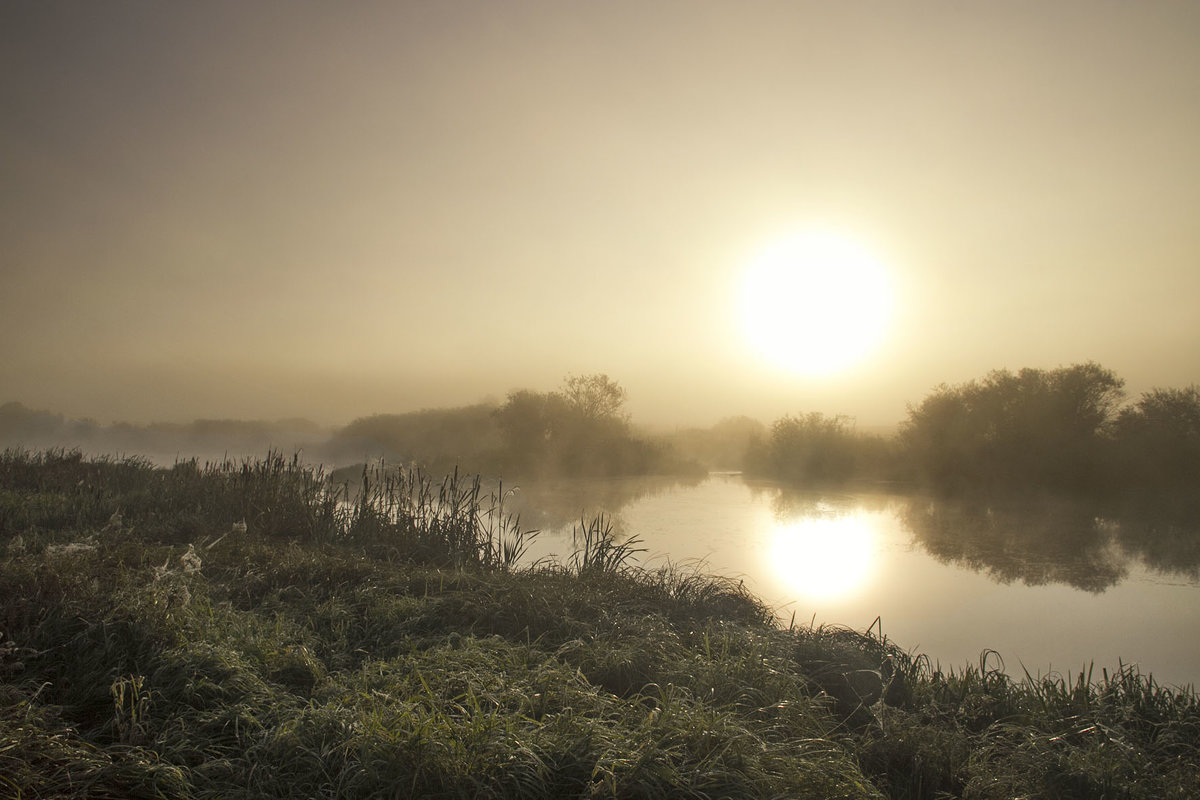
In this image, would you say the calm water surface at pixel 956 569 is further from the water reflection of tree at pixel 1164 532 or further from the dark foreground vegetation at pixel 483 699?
the dark foreground vegetation at pixel 483 699

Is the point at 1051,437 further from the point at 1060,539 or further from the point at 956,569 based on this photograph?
the point at 956,569

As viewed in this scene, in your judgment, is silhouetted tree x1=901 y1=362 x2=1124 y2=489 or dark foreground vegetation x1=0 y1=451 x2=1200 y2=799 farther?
silhouetted tree x1=901 y1=362 x2=1124 y2=489

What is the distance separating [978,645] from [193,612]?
595 centimetres

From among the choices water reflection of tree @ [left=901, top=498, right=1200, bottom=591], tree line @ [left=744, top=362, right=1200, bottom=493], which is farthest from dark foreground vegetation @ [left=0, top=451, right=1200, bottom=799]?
tree line @ [left=744, top=362, right=1200, bottom=493]

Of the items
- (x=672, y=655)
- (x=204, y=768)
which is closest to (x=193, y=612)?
(x=204, y=768)

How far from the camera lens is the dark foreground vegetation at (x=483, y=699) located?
230 cm

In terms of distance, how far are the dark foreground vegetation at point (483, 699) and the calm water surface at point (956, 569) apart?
0.86 meters

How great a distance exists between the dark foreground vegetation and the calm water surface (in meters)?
0.86

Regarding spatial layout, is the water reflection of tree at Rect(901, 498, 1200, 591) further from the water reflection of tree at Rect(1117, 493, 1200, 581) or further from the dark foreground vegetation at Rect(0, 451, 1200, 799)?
the dark foreground vegetation at Rect(0, 451, 1200, 799)

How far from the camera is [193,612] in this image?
3611 millimetres

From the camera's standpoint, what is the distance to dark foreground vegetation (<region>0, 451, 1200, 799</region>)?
2297 mm

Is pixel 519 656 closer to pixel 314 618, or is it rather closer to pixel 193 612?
pixel 314 618

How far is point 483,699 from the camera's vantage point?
2.96 meters

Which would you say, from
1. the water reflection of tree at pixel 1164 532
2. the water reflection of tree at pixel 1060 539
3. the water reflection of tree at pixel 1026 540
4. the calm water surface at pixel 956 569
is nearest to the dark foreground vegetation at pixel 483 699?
the calm water surface at pixel 956 569
